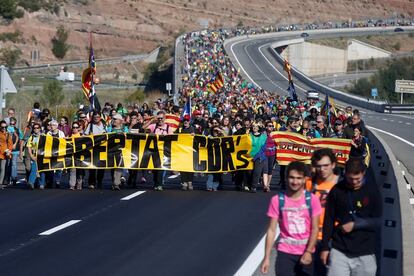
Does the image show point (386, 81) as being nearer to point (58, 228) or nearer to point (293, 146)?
point (293, 146)

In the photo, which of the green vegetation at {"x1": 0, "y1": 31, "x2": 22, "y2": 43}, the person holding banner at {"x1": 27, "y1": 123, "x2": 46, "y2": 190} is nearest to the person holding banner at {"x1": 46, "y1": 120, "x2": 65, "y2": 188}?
the person holding banner at {"x1": 27, "y1": 123, "x2": 46, "y2": 190}

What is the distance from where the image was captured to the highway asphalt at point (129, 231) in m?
12.8

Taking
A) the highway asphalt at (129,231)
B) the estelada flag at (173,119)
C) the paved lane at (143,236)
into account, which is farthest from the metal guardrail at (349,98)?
the paved lane at (143,236)

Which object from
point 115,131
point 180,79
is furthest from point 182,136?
point 180,79

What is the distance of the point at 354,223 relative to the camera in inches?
327

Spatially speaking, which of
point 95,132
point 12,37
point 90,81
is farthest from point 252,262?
point 12,37

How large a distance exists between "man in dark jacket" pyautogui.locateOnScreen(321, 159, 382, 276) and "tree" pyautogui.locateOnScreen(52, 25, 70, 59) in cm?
11181

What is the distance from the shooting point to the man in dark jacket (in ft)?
27.2

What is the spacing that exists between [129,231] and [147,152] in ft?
24.4

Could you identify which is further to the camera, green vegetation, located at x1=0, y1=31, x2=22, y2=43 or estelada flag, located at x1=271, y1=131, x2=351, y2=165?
green vegetation, located at x1=0, y1=31, x2=22, y2=43

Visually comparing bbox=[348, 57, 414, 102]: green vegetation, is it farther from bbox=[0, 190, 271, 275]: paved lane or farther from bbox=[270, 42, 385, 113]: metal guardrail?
bbox=[0, 190, 271, 275]: paved lane

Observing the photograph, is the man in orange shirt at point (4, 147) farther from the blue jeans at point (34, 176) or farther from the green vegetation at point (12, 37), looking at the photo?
the green vegetation at point (12, 37)

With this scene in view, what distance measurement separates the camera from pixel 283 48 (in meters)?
126

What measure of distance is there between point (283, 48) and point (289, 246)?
4668 inches
